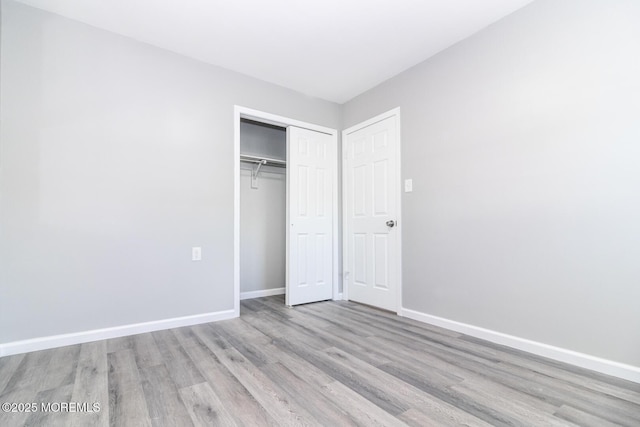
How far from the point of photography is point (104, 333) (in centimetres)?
232

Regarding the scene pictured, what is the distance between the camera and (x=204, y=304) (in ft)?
9.17

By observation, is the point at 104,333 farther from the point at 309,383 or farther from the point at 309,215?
the point at 309,215

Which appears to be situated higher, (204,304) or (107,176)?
(107,176)

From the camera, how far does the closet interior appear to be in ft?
12.7

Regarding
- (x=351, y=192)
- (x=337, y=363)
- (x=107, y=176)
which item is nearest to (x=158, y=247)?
(x=107, y=176)

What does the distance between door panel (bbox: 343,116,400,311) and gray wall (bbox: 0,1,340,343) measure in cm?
142

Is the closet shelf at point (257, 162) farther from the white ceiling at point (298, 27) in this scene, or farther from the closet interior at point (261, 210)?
the white ceiling at point (298, 27)

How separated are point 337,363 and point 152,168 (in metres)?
2.15

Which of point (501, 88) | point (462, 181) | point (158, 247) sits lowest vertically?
point (158, 247)

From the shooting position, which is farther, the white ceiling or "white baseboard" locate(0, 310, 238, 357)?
the white ceiling

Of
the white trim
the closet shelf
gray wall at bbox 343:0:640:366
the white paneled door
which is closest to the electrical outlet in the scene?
gray wall at bbox 343:0:640:366

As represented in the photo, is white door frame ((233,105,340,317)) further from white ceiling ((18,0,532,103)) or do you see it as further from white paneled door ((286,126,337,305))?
white ceiling ((18,0,532,103))

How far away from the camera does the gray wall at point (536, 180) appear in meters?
1.73

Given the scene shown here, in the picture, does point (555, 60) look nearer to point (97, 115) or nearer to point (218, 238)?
point (218, 238)
